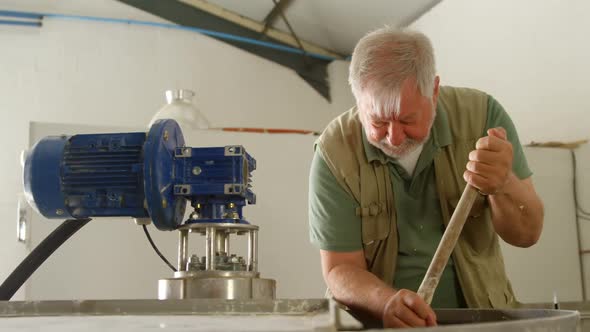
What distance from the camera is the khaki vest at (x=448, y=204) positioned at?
40.5 inches

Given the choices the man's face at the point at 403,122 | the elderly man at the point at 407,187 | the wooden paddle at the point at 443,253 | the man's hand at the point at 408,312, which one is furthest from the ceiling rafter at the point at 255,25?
the man's hand at the point at 408,312

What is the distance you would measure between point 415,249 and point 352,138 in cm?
23

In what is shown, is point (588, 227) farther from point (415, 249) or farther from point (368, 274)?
point (368, 274)

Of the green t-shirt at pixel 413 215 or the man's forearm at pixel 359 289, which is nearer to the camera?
the man's forearm at pixel 359 289

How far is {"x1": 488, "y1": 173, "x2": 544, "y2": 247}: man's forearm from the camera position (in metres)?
0.94

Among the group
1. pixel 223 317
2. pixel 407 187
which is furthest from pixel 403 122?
pixel 223 317

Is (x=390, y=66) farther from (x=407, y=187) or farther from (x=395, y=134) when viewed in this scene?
(x=407, y=187)

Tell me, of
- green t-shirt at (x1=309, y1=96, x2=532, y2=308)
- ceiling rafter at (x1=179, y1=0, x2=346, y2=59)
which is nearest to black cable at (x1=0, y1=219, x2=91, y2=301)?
green t-shirt at (x1=309, y1=96, x2=532, y2=308)

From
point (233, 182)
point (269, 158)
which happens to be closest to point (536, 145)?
point (269, 158)

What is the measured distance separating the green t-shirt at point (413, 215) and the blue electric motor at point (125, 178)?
245mm

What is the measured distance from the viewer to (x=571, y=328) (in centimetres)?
54

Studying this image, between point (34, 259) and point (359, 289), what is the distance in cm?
53

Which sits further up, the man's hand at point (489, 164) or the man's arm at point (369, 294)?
the man's hand at point (489, 164)

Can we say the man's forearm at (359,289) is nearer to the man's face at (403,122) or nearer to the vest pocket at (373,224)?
the vest pocket at (373,224)
